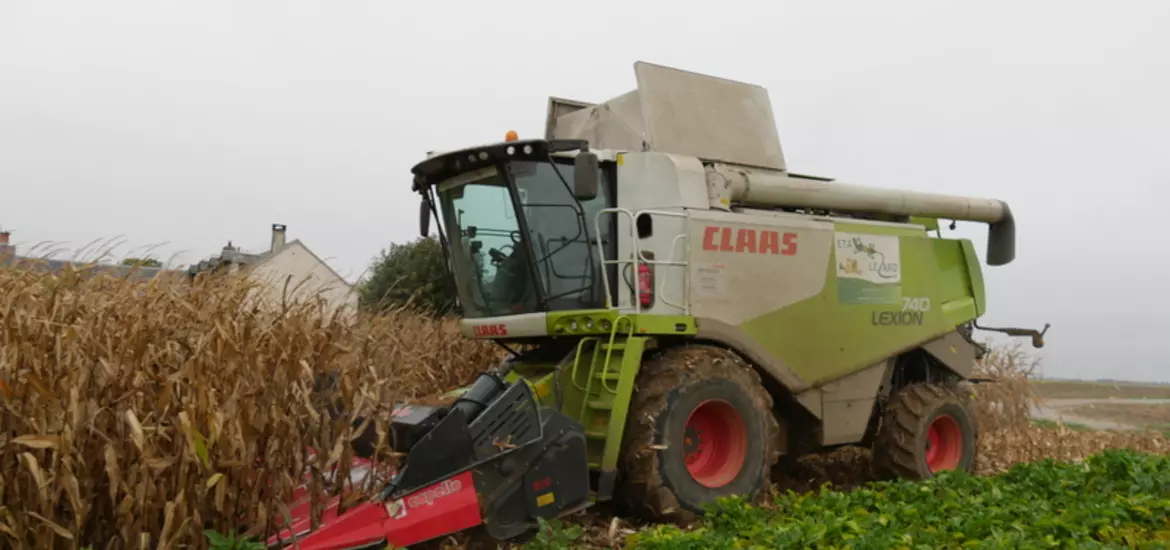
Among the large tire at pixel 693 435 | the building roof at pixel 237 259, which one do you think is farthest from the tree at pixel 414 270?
the large tire at pixel 693 435

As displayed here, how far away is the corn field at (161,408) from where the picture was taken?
11.4 ft

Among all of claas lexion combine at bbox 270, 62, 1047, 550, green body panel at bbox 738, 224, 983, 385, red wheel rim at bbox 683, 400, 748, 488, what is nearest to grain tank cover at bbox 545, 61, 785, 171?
claas lexion combine at bbox 270, 62, 1047, 550

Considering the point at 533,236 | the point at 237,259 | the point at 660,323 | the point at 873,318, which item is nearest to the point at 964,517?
the point at 660,323

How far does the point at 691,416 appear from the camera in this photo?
5.80 meters

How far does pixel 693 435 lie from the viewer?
5.87 metres

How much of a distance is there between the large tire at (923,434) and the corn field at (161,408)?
4.27m

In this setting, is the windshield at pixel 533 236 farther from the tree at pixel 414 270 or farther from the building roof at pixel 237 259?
the tree at pixel 414 270

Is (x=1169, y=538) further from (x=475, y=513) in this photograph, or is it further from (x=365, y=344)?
(x=365, y=344)

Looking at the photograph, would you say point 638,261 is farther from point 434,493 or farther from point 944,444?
point 944,444

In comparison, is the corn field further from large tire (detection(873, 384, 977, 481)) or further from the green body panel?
large tire (detection(873, 384, 977, 481))

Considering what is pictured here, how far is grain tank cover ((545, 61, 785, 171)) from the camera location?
21.1ft

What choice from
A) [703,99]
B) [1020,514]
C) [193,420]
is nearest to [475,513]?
[193,420]

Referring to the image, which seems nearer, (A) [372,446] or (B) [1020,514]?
(A) [372,446]

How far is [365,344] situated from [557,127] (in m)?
3.12
